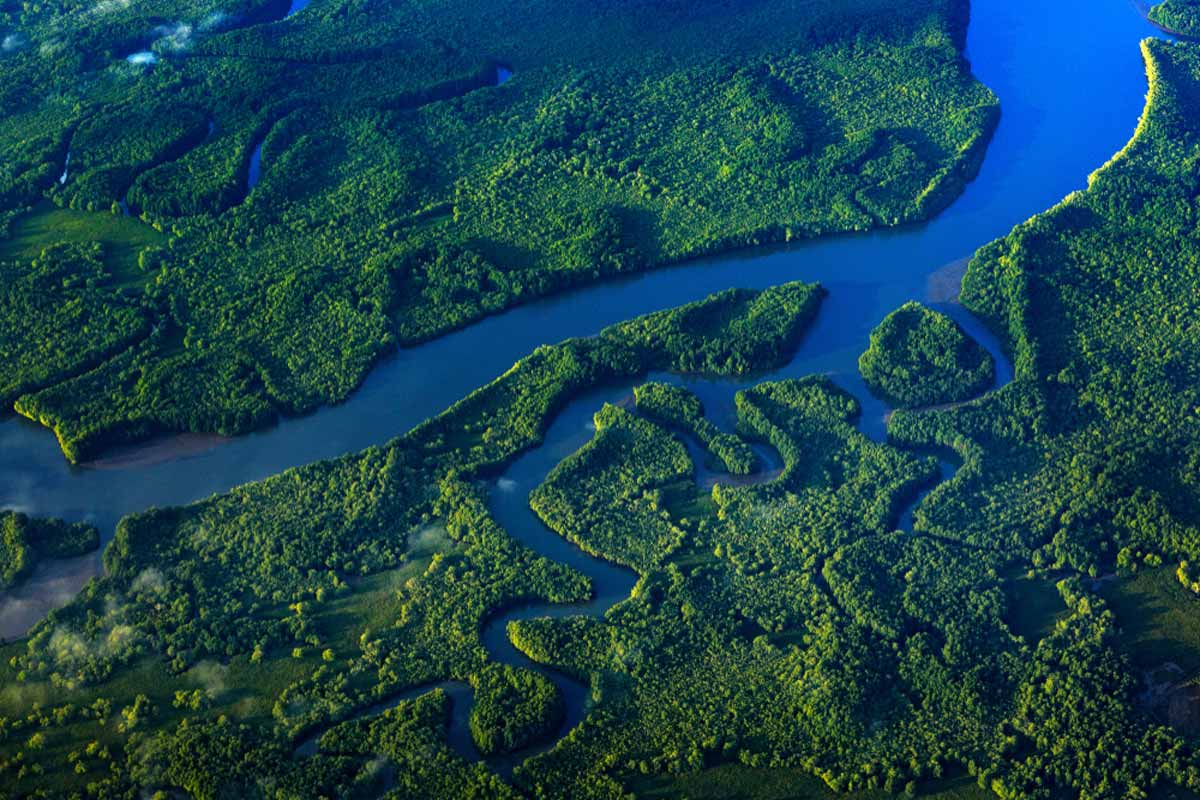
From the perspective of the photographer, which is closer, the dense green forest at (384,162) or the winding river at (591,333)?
the winding river at (591,333)

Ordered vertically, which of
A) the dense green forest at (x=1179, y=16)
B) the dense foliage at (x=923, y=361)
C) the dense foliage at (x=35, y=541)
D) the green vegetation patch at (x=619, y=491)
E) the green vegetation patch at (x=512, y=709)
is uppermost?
the dense green forest at (x=1179, y=16)

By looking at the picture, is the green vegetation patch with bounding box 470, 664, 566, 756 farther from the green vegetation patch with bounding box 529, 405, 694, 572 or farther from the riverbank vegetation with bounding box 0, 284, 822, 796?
the green vegetation patch with bounding box 529, 405, 694, 572

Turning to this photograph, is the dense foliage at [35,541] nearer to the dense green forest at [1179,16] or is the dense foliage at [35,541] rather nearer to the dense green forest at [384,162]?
the dense green forest at [384,162]

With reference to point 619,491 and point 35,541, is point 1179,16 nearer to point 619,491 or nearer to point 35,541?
point 619,491

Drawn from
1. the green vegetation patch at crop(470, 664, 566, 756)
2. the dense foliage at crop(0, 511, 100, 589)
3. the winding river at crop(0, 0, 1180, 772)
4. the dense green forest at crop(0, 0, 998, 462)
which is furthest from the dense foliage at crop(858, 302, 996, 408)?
the dense foliage at crop(0, 511, 100, 589)

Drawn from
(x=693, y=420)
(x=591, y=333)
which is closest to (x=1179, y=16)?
(x=591, y=333)

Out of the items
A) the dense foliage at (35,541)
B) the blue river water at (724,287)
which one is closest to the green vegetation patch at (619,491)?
the blue river water at (724,287)
